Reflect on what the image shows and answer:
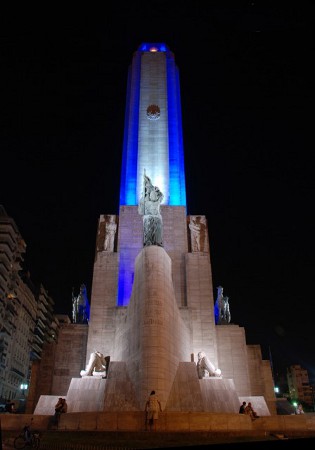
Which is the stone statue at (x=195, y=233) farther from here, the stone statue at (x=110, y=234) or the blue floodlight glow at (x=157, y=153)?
the stone statue at (x=110, y=234)

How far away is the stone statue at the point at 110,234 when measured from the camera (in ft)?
81.3

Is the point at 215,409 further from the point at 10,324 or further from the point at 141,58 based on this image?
the point at 10,324

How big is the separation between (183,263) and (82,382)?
9.60 metres

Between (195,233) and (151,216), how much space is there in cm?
590

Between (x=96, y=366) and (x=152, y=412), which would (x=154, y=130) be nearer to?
(x=96, y=366)

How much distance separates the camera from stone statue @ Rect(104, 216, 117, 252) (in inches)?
975

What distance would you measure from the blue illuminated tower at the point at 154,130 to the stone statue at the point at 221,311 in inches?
263

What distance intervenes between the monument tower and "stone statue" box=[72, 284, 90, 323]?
4.10ft

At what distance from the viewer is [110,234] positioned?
2531cm

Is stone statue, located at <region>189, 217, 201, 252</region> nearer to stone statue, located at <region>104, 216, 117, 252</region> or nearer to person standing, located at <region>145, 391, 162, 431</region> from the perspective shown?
stone statue, located at <region>104, 216, 117, 252</region>

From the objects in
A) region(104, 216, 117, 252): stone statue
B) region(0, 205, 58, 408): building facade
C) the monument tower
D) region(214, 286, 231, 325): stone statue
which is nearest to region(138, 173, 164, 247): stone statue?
the monument tower

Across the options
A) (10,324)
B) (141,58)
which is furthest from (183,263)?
(10,324)

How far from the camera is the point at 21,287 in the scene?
5497 cm

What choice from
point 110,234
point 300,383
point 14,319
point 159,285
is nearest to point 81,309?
point 110,234
